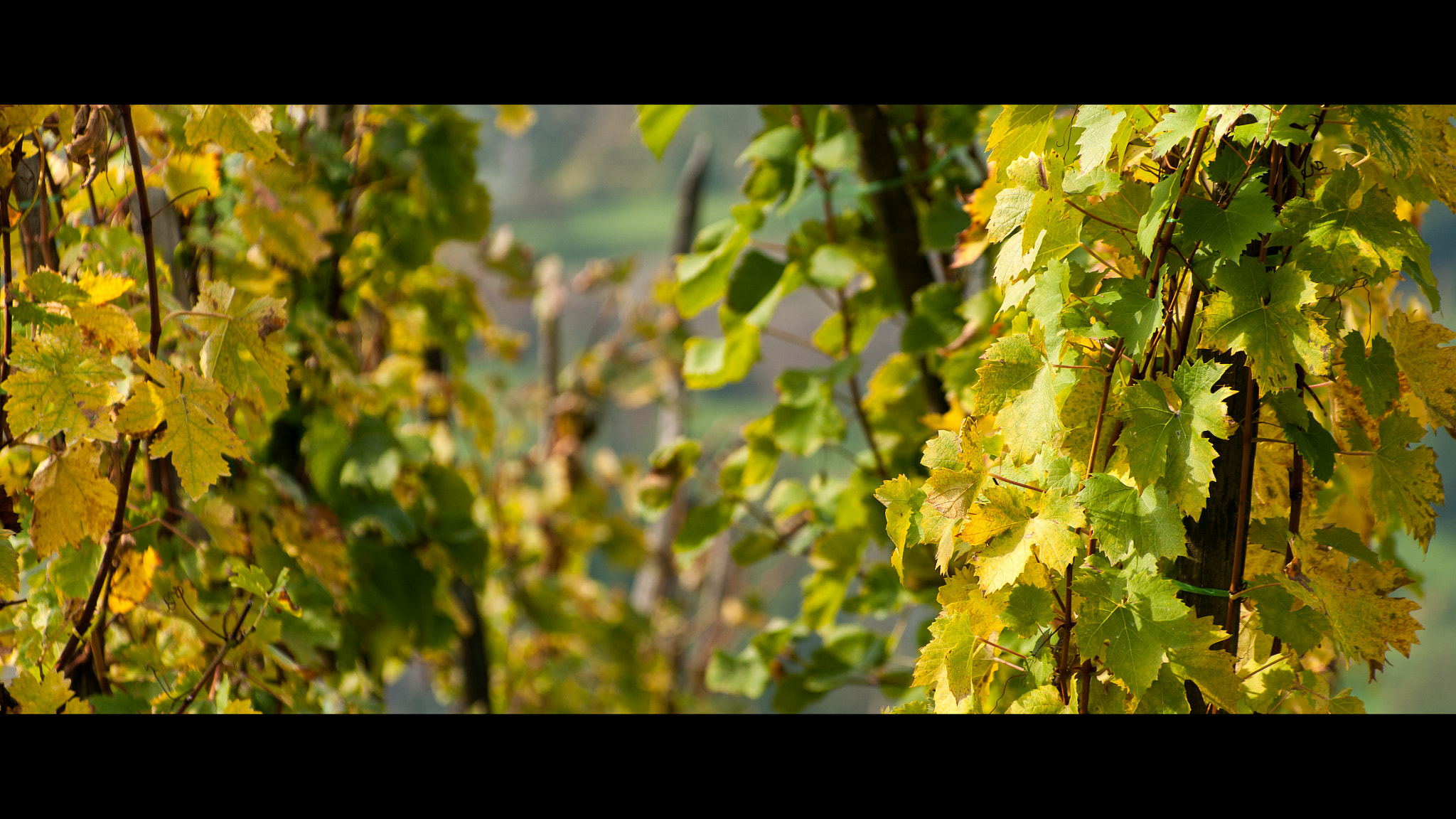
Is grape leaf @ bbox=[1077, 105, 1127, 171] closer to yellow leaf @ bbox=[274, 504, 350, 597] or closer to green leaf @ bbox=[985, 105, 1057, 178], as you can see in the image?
green leaf @ bbox=[985, 105, 1057, 178]

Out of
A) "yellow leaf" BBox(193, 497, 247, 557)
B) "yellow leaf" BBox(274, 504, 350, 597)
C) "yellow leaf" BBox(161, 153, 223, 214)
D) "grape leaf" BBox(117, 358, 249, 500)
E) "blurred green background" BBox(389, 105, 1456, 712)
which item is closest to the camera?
"grape leaf" BBox(117, 358, 249, 500)

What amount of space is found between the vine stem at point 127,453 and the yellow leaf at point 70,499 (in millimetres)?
31

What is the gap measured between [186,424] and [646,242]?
3200 centimetres

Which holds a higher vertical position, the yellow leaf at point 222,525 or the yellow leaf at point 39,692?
the yellow leaf at point 222,525

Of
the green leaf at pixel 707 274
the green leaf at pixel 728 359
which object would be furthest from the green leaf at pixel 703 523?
the green leaf at pixel 707 274

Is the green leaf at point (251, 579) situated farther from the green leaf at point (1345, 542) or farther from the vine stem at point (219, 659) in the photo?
the green leaf at point (1345, 542)

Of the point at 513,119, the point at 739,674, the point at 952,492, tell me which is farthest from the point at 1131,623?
the point at 513,119

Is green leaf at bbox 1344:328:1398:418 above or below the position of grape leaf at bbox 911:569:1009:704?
above

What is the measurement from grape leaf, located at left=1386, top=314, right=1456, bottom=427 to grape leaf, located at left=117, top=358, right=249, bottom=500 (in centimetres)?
101

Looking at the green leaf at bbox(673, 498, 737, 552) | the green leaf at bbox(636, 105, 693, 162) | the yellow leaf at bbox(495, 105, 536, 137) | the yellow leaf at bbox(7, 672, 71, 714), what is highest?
the yellow leaf at bbox(495, 105, 536, 137)

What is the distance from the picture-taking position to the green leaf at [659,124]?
1476 millimetres

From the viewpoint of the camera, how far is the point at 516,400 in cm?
439

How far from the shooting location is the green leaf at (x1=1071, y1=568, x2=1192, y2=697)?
2.29ft

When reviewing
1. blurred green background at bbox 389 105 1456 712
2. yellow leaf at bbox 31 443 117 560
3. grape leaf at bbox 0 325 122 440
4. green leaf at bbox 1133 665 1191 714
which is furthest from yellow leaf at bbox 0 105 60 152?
blurred green background at bbox 389 105 1456 712
